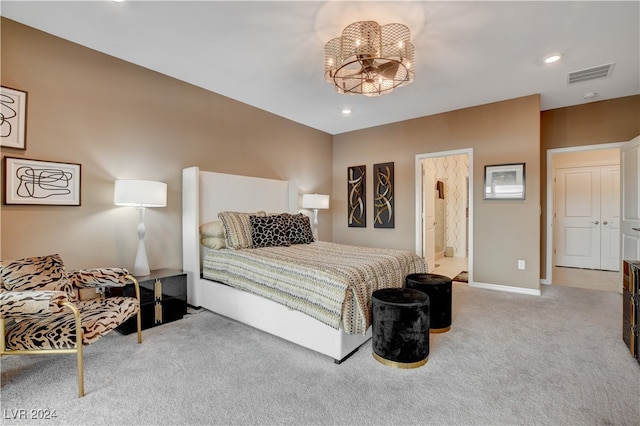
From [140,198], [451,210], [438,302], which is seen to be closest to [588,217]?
[451,210]

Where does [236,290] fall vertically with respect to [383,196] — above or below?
below

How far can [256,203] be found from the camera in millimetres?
4340

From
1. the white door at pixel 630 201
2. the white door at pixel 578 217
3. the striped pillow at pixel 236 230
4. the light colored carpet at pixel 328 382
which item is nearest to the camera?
the light colored carpet at pixel 328 382

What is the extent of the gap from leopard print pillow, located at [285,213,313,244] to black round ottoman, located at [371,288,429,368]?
5.73 ft

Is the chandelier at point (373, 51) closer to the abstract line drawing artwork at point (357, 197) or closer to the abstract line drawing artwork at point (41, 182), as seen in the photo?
the abstract line drawing artwork at point (41, 182)

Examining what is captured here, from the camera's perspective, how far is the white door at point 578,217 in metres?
5.79

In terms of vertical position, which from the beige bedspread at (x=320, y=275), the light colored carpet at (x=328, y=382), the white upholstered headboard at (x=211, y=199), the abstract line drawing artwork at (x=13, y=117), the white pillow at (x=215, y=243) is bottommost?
the light colored carpet at (x=328, y=382)

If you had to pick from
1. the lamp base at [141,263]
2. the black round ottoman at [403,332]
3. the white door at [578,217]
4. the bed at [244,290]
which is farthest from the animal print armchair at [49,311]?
the white door at [578,217]

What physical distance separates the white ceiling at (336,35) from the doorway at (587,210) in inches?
91.7

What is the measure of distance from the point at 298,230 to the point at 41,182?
255 centimetres

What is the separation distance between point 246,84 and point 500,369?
3.81 m

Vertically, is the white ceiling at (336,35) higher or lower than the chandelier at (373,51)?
higher

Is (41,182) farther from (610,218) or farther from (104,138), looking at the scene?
(610,218)

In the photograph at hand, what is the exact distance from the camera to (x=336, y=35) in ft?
8.58
